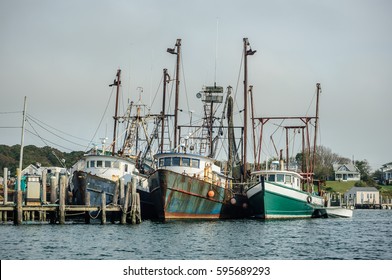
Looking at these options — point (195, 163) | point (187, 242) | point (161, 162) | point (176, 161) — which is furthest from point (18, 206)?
point (195, 163)

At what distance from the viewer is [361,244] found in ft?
90.8

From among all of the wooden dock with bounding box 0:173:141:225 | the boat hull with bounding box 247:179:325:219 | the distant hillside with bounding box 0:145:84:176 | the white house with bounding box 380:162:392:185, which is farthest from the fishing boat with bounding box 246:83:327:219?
the white house with bounding box 380:162:392:185

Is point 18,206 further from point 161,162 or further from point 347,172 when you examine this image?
point 347,172

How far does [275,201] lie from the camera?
1673 inches

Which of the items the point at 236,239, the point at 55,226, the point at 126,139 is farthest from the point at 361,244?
the point at 126,139

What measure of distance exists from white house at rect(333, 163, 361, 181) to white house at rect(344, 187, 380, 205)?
1091 cm

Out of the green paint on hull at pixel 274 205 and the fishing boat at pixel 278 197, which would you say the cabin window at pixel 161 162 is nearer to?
the fishing boat at pixel 278 197

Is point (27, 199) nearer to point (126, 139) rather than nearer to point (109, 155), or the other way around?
point (109, 155)

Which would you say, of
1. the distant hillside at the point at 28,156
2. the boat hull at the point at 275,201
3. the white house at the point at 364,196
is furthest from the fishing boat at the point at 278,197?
the white house at the point at 364,196

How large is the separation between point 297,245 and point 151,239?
6469 millimetres

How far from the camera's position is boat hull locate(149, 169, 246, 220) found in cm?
3794

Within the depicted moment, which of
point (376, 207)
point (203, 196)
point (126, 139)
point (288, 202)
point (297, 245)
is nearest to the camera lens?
point (297, 245)

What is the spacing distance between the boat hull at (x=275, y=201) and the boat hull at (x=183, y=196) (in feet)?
7.82

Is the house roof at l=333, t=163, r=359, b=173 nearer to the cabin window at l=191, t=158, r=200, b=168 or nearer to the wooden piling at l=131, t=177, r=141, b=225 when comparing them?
the cabin window at l=191, t=158, r=200, b=168
